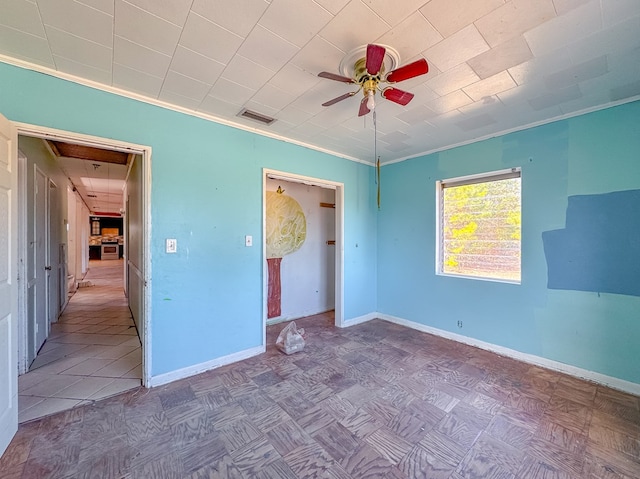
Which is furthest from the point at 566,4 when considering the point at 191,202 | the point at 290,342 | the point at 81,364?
the point at 81,364

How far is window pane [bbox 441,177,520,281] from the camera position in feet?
9.98

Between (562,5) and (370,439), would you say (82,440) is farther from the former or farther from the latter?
(562,5)

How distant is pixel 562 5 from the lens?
1404 mm

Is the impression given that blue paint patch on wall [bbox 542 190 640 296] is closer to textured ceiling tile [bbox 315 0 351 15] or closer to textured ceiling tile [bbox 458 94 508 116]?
textured ceiling tile [bbox 458 94 508 116]

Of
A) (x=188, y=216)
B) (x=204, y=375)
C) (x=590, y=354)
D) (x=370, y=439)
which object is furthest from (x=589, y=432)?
(x=188, y=216)

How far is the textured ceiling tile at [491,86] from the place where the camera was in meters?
2.04

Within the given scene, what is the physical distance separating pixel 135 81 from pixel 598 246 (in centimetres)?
422

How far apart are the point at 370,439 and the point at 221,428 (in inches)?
40.6

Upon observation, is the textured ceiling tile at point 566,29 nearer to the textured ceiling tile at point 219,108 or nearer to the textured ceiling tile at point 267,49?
the textured ceiling tile at point 267,49

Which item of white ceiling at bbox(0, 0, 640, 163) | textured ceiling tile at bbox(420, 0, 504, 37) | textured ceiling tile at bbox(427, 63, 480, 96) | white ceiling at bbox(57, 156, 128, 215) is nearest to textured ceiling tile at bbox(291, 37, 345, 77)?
white ceiling at bbox(0, 0, 640, 163)

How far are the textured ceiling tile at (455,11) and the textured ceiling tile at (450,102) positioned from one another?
80 cm

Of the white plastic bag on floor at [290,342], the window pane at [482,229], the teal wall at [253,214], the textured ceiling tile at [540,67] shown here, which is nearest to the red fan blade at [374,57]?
→ the textured ceiling tile at [540,67]

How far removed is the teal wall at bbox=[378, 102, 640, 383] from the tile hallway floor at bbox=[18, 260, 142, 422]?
3540 millimetres

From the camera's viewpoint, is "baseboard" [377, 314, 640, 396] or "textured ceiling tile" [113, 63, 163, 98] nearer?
"textured ceiling tile" [113, 63, 163, 98]
